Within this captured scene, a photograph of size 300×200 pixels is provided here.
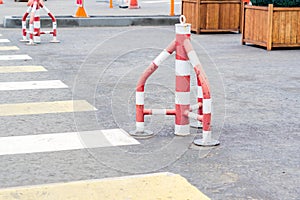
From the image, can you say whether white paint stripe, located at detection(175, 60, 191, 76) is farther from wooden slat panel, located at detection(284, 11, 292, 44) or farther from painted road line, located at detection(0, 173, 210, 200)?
wooden slat panel, located at detection(284, 11, 292, 44)

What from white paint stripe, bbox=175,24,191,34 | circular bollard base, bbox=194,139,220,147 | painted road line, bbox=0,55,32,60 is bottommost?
circular bollard base, bbox=194,139,220,147

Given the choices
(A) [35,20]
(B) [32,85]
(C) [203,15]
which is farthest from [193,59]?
(C) [203,15]

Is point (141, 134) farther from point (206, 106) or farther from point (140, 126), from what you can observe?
point (206, 106)

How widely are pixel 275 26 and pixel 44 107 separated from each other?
24.7 ft

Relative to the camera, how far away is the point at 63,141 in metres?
6.21

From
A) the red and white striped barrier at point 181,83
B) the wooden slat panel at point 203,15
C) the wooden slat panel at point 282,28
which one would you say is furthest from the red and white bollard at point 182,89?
the wooden slat panel at point 203,15

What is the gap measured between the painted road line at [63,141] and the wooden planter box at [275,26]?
8.07m

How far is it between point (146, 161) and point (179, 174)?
1.60 ft

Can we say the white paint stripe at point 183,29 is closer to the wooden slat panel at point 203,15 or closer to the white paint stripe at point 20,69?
the white paint stripe at point 20,69

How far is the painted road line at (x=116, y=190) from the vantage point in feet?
14.9

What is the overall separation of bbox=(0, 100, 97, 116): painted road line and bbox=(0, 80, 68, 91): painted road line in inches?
46.3

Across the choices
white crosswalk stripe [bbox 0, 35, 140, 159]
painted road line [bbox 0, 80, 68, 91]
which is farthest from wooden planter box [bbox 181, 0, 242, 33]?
white crosswalk stripe [bbox 0, 35, 140, 159]

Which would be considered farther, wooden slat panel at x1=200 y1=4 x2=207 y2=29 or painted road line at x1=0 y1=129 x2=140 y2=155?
wooden slat panel at x1=200 y1=4 x2=207 y2=29

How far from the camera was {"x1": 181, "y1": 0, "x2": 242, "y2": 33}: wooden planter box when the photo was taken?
1734 cm
